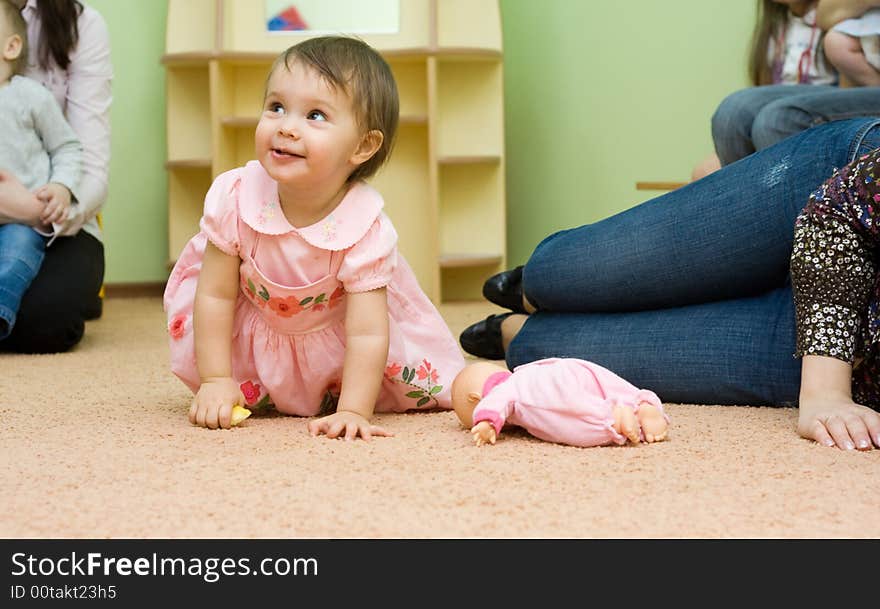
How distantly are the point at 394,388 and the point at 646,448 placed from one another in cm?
34

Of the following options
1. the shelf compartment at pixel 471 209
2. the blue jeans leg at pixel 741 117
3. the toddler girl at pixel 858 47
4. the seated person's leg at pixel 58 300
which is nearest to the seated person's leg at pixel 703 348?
the blue jeans leg at pixel 741 117

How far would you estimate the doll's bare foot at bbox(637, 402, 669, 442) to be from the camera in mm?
1025

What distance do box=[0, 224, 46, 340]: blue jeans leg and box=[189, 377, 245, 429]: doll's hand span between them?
0.78 m

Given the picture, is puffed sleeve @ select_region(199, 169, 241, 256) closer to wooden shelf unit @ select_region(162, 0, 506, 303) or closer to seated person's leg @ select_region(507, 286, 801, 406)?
seated person's leg @ select_region(507, 286, 801, 406)

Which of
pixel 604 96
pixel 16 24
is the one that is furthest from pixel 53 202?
pixel 604 96

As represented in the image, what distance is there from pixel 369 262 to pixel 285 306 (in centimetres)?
12

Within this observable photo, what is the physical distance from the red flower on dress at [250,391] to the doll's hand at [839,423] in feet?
1.96

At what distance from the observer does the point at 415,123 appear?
282 cm

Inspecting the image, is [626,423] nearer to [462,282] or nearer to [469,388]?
[469,388]

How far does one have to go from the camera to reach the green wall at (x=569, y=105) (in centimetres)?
265

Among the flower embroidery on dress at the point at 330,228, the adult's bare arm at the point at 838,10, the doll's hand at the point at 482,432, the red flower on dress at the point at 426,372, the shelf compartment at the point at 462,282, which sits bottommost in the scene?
the shelf compartment at the point at 462,282

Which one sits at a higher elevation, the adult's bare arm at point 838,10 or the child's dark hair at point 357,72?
the adult's bare arm at point 838,10

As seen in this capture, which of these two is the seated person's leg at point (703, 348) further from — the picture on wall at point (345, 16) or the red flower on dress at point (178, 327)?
the picture on wall at point (345, 16)

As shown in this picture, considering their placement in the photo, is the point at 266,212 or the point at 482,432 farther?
the point at 266,212
